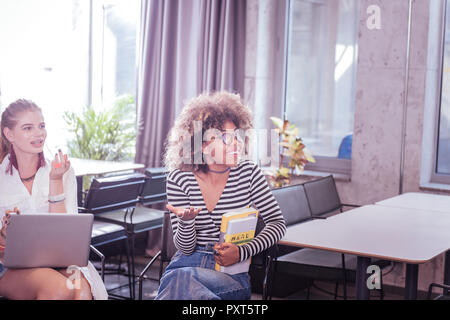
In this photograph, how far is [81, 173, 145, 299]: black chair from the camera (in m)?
3.45

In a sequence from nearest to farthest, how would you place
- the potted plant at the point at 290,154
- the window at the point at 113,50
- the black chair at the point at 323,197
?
the black chair at the point at 323,197 < the potted plant at the point at 290,154 < the window at the point at 113,50

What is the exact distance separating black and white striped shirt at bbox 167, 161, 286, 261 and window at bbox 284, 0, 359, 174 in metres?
2.30

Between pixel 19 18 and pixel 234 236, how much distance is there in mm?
3775

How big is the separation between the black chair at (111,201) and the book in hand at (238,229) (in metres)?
1.52

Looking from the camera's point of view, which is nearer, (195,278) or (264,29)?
(195,278)

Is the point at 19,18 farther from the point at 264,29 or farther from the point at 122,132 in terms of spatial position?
the point at 264,29

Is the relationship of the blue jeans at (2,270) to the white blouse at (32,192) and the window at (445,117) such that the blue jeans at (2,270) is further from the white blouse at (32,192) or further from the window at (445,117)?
the window at (445,117)

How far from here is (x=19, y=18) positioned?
199 inches

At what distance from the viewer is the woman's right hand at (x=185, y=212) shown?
6.75 ft

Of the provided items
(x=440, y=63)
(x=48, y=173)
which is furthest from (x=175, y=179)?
(x=440, y=63)

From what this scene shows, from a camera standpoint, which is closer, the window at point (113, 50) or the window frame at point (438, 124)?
the window frame at point (438, 124)

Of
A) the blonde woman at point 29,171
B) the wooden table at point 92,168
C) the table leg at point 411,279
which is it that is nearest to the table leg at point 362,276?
the table leg at point 411,279

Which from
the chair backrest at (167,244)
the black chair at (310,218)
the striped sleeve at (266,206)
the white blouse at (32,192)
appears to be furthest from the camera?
the black chair at (310,218)
